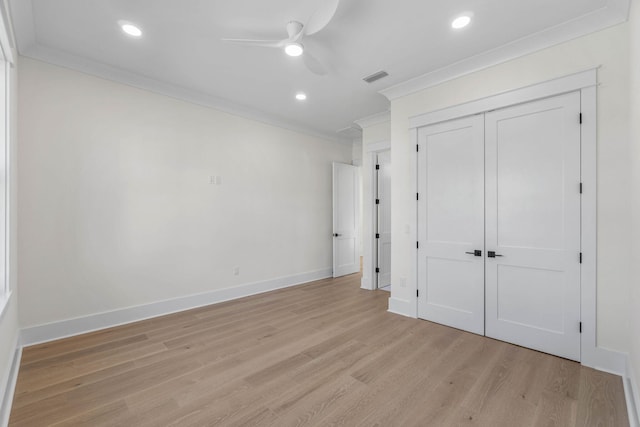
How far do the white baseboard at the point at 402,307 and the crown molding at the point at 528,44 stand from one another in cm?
268

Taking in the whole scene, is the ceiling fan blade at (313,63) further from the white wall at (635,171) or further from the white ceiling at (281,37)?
the white wall at (635,171)

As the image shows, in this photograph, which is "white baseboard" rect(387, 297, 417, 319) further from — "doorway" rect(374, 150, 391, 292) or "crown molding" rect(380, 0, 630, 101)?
"crown molding" rect(380, 0, 630, 101)

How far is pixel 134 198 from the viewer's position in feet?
11.1

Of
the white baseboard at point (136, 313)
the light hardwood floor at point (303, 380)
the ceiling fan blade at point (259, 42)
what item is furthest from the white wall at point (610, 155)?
the white baseboard at point (136, 313)

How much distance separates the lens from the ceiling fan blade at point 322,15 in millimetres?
1932

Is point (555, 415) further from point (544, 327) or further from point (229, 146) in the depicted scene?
point (229, 146)

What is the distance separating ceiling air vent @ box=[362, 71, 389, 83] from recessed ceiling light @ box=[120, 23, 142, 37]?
93.1 inches

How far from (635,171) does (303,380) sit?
2788mm

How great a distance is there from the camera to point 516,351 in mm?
2641

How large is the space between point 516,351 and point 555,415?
2.92ft

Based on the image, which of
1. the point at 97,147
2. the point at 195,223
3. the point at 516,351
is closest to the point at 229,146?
the point at 195,223

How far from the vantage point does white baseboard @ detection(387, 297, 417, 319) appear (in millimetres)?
3525

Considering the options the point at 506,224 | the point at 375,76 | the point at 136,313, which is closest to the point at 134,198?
the point at 136,313

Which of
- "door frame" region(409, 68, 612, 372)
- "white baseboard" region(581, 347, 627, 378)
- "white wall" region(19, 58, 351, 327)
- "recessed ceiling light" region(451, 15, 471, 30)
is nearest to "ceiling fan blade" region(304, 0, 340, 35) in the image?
"recessed ceiling light" region(451, 15, 471, 30)
